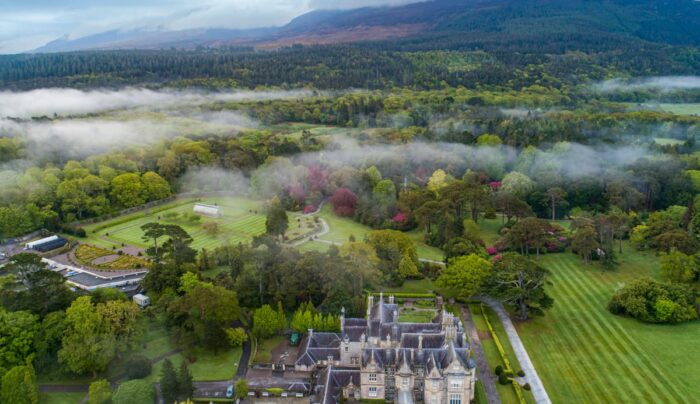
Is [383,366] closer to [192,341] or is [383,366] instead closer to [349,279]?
[349,279]

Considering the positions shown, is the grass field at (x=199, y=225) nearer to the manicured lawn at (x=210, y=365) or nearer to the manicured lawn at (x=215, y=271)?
the manicured lawn at (x=215, y=271)

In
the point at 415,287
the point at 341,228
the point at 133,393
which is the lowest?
the point at 415,287

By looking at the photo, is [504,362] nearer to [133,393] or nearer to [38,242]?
[133,393]

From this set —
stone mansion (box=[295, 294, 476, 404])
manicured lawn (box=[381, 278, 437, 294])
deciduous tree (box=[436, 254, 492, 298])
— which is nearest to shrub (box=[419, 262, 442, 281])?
manicured lawn (box=[381, 278, 437, 294])

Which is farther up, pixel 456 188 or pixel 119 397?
pixel 456 188

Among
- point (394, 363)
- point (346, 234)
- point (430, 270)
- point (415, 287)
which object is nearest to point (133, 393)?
point (394, 363)

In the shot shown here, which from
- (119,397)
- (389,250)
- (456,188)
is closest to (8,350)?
(119,397)

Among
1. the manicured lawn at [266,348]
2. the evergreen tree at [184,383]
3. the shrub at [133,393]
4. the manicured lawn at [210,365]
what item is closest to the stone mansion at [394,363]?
the manicured lawn at [266,348]
